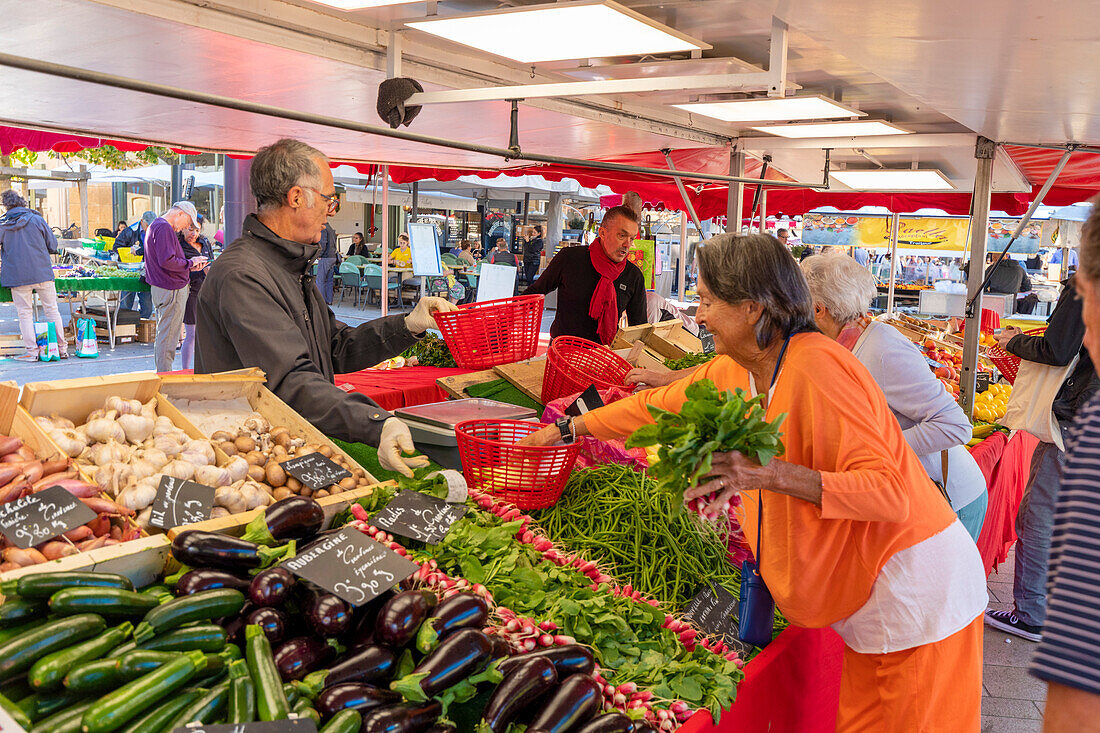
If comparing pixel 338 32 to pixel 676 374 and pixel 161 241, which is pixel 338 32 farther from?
pixel 161 241

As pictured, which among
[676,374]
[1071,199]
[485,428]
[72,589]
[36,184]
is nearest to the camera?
[72,589]

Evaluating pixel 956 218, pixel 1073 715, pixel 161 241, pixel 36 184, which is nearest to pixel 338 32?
pixel 1073 715

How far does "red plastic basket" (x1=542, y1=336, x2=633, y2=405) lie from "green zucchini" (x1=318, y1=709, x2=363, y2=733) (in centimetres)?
223

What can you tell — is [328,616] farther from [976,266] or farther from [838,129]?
[976,266]

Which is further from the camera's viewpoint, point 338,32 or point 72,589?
point 338,32

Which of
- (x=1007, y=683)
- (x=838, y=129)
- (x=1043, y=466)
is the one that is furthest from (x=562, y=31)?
(x=1007, y=683)

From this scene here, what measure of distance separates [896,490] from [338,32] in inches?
97.1

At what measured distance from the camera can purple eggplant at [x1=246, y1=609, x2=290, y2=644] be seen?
5.09 feet

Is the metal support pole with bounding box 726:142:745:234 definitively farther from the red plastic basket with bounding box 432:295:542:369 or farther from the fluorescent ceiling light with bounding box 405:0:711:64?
the fluorescent ceiling light with bounding box 405:0:711:64

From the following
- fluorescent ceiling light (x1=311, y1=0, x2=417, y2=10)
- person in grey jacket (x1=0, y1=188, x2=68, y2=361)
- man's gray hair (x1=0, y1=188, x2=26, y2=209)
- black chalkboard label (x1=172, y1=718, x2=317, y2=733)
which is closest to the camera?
black chalkboard label (x1=172, y1=718, x2=317, y2=733)

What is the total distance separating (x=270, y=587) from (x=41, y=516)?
0.54 m

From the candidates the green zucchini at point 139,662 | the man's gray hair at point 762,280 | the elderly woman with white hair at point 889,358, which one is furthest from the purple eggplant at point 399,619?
the elderly woman with white hair at point 889,358

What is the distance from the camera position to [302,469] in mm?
2141

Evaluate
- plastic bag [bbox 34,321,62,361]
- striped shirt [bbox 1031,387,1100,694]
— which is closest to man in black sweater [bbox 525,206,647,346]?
striped shirt [bbox 1031,387,1100,694]
